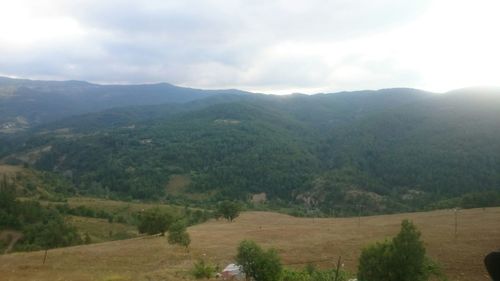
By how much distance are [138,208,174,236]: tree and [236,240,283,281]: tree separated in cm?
3384

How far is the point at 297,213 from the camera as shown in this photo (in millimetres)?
125625

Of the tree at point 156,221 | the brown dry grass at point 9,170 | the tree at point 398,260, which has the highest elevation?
the tree at point 398,260

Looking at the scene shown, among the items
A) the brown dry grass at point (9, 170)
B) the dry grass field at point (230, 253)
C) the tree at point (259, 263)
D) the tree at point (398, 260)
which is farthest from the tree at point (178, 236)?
the brown dry grass at point (9, 170)

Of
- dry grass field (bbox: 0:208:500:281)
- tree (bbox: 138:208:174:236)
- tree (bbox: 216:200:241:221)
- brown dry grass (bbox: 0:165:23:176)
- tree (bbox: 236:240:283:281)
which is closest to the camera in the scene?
tree (bbox: 236:240:283:281)

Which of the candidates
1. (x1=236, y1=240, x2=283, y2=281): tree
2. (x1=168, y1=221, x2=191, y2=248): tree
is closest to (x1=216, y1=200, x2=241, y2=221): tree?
(x1=168, y1=221, x2=191, y2=248): tree

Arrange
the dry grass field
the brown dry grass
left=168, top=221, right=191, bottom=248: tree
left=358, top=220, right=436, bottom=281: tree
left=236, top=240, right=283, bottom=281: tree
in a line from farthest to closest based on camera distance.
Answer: the brown dry grass < left=168, top=221, right=191, bottom=248: tree < the dry grass field < left=236, top=240, right=283, bottom=281: tree < left=358, top=220, right=436, bottom=281: tree

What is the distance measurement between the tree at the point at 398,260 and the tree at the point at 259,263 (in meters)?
6.20

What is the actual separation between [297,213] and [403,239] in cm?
9948

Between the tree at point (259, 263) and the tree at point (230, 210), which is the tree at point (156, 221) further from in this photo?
the tree at point (259, 263)

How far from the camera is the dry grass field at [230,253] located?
39.4 m

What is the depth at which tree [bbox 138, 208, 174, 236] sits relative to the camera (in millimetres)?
63750

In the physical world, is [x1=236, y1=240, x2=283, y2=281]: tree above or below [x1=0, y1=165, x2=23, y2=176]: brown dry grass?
above

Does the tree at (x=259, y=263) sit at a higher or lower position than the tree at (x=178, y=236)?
higher

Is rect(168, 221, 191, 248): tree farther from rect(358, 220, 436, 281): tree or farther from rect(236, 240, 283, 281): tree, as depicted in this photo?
rect(358, 220, 436, 281): tree
